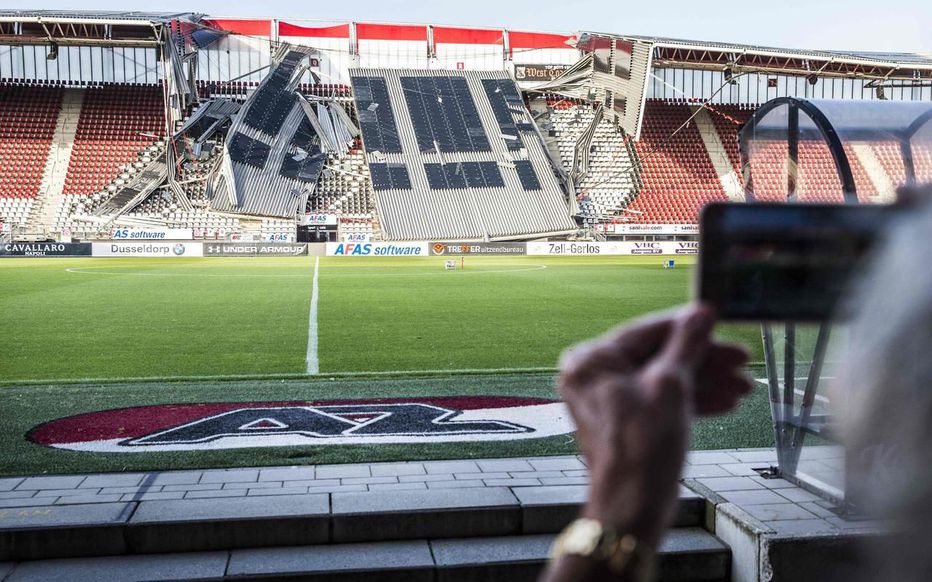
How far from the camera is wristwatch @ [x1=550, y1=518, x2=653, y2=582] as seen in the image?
1.18 meters

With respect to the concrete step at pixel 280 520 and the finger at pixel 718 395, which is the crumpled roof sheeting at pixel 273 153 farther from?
the finger at pixel 718 395

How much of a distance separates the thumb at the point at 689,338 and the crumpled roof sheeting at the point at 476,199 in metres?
42.3

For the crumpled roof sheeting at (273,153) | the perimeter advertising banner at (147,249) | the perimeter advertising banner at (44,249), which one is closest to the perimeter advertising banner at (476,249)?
the crumpled roof sheeting at (273,153)

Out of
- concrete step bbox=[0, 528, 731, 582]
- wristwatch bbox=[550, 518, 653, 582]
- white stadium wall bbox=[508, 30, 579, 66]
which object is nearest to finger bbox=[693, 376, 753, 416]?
wristwatch bbox=[550, 518, 653, 582]

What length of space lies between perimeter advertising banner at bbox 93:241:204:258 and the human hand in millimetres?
37692

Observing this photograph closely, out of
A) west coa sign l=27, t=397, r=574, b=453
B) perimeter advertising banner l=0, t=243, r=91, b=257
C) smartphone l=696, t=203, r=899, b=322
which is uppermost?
smartphone l=696, t=203, r=899, b=322

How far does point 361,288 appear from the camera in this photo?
69.9 ft

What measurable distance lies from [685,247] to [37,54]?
119 ft

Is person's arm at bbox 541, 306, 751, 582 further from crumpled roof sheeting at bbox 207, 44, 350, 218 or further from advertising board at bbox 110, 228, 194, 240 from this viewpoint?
crumpled roof sheeting at bbox 207, 44, 350, 218

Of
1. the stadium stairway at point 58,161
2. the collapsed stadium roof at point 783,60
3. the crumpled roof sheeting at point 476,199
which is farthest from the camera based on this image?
the collapsed stadium roof at point 783,60

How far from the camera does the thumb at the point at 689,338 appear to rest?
1128mm

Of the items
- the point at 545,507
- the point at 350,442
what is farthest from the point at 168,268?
the point at 545,507

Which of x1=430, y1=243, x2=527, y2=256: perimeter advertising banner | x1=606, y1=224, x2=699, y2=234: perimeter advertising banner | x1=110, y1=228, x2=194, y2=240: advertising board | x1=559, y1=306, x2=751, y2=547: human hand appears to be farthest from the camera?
x1=606, y1=224, x2=699, y2=234: perimeter advertising banner

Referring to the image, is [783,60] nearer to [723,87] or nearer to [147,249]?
[723,87]
